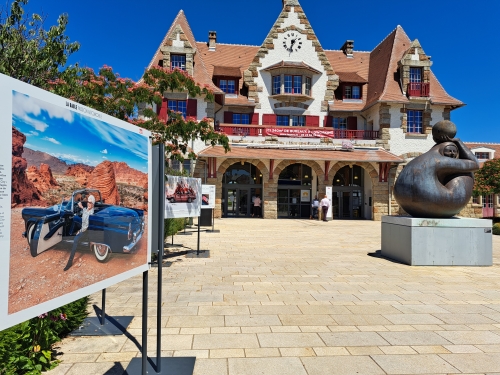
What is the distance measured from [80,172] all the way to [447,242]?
8867mm

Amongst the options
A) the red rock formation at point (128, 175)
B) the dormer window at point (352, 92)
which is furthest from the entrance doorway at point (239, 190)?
the red rock formation at point (128, 175)

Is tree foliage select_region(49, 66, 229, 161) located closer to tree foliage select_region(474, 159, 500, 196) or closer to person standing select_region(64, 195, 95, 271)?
person standing select_region(64, 195, 95, 271)

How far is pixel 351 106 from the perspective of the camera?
1066 inches

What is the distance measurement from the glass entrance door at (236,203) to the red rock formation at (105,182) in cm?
2279

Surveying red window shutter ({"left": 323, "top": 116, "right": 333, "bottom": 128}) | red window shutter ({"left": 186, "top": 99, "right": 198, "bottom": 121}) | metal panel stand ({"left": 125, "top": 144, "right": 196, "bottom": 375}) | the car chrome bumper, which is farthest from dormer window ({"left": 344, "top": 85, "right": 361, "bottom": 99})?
the car chrome bumper

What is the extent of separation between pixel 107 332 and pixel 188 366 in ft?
4.72

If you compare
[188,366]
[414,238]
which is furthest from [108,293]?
[414,238]

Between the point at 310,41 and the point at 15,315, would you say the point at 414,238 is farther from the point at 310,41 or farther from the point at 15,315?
the point at 310,41

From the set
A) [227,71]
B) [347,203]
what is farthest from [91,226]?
[347,203]

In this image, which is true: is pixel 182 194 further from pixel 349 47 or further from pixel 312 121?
pixel 349 47

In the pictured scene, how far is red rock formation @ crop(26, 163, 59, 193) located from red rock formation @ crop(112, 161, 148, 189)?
0.70 m

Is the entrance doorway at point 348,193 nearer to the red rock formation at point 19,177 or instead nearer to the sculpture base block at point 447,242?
the sculpture base block at point 447,242

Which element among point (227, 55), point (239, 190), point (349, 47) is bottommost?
point (239, 190)

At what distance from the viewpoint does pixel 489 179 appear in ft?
81.3
